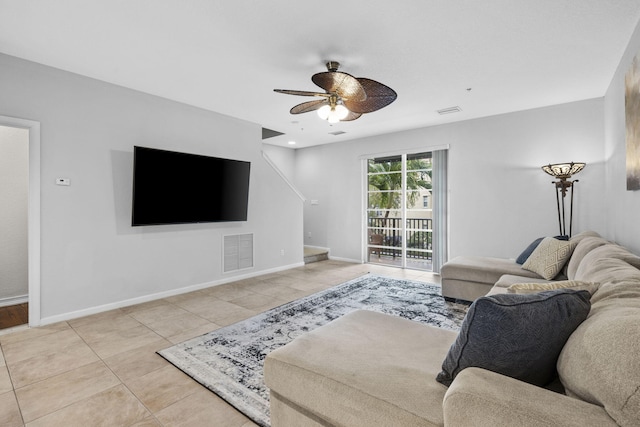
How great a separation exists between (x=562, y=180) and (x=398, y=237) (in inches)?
114

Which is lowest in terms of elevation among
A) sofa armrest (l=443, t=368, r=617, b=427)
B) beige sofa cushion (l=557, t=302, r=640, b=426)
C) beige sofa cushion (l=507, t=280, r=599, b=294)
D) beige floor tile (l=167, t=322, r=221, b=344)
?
beige floor tile (l=167, t=322, r=221, b=344)

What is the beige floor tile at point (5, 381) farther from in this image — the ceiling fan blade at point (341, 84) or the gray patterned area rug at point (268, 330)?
the ceiling fan blade at point (341, 84)

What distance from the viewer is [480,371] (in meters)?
1.03

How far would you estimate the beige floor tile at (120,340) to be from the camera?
2679mm

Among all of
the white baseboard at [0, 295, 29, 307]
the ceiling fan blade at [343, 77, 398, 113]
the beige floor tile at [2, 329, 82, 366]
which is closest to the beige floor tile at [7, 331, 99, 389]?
the beige floor tile at [2, 329, 82, 366]

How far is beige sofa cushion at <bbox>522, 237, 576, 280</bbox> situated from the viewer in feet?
9.99

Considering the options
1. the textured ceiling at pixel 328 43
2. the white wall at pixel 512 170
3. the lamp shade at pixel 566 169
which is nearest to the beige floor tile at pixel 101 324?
the textured ceiling at pixel 328 43

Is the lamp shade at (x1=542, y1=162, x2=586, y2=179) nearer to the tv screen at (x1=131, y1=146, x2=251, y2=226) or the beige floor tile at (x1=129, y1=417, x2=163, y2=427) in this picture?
the tv screen at (x1=131, y1=146, x2=251, y2=226)

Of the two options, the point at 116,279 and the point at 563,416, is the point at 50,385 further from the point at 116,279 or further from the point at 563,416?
the point at 563,416

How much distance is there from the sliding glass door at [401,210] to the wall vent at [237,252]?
8.67 feet

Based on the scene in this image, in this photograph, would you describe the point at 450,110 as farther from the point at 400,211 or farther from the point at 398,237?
the point at 398,237

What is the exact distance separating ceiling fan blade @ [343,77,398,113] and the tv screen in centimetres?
235

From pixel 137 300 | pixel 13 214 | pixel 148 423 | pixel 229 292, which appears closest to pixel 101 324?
pixel 137 300

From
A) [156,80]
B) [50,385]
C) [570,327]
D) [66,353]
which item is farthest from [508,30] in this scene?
[66,353]
